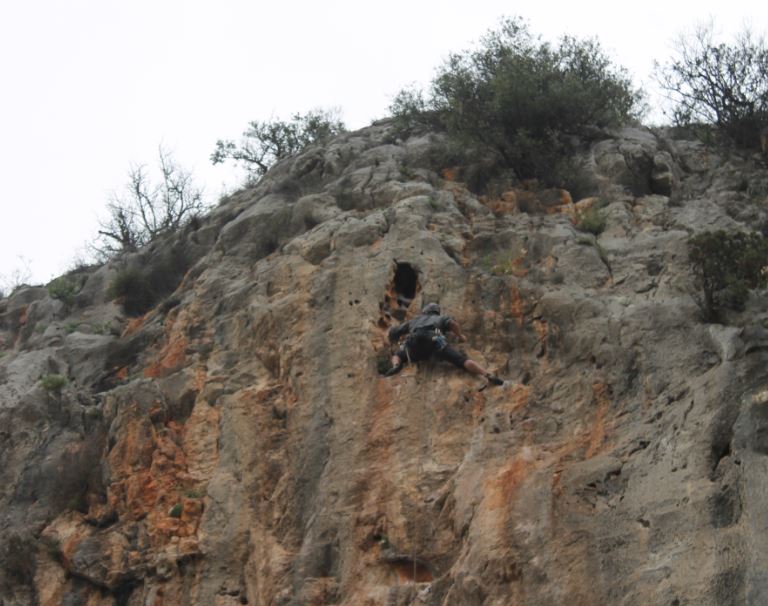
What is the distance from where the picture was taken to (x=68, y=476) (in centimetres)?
2038

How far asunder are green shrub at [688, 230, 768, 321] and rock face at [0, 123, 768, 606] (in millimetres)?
251

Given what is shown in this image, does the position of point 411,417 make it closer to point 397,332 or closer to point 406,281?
point 397,332

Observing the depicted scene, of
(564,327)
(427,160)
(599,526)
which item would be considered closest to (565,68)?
(427,160)

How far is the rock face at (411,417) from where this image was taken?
48.0ft

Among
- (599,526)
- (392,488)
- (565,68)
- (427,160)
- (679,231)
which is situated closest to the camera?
(599,526)

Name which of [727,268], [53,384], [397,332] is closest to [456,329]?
[397,332]

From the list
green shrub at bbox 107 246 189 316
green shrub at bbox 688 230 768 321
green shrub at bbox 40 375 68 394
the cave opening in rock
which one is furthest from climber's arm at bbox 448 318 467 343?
green shrub at bbox 107 246 189 316

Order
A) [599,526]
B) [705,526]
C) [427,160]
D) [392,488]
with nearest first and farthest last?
[705,526] < [599,526] < [392,488] < [427,160]

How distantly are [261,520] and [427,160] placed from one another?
9.27m

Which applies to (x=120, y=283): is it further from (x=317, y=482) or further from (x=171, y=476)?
(x=317, y=482)

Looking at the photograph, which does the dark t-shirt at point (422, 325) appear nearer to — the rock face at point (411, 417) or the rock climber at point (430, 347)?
the rock climber at point (430, 347)

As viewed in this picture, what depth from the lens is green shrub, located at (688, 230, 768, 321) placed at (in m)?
17.2

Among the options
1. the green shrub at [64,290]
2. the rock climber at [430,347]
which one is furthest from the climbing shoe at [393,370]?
the green shrub at [64,290]

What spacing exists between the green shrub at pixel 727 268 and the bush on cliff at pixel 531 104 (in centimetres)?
601
